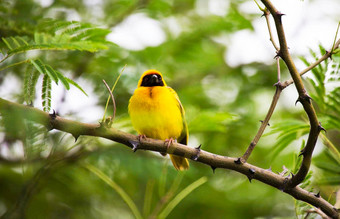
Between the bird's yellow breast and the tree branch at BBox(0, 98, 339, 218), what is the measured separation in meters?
1.54

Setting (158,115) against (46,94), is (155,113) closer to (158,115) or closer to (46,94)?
(158,115)

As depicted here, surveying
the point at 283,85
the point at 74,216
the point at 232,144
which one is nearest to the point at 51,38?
the point at 283,85

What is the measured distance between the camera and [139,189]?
5.76 metres

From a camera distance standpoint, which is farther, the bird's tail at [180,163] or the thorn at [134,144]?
the bird's tail at [180,163]

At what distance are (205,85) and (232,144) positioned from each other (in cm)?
128

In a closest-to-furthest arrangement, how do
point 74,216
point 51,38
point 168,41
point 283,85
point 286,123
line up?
point 283,85, point 51,38, point 286,123, point 74,216, point 168,41

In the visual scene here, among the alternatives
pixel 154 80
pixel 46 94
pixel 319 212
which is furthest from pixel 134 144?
pixel 154 80

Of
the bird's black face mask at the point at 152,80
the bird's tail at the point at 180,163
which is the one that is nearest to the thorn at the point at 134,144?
the bird's tail at the point at 180,163

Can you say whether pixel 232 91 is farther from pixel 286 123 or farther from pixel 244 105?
pixel 286 123

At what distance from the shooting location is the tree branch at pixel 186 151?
93.4 inches

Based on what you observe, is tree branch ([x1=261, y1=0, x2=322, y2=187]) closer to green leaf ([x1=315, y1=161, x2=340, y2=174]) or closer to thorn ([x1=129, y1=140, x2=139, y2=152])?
thorn ([x1=129, y1=140, x2=139, y2=152])

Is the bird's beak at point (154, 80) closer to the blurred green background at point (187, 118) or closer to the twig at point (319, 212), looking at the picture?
the blurred green background at point (187, 118)

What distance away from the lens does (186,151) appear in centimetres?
274

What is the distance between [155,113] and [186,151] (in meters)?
1.72
